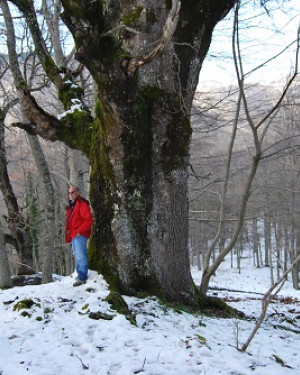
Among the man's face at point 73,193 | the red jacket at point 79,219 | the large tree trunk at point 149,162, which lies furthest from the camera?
the man's face at point 73,193

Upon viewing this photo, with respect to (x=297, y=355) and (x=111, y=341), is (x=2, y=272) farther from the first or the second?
(x=297, y=355)

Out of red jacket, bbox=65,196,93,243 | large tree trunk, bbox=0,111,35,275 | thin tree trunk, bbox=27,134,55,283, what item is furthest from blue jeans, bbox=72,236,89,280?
large tree trunk, bbox=0,111,35,275

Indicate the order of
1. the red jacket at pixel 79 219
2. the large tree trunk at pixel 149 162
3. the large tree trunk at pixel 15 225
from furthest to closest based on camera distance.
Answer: the large tree trunk at pixel 15 225 → the red jacket at pixel 79 219 → the large tree trunk at pixel 149 162

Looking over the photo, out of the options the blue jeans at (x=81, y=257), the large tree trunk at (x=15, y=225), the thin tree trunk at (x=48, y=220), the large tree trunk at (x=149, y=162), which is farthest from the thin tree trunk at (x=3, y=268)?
the large tree trunk at (x=149, y=162)

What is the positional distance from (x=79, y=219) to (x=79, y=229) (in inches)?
8.8

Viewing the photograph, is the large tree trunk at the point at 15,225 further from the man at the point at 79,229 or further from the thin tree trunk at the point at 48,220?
the man at the point at 79,229

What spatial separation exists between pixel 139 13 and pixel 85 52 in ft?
5.66

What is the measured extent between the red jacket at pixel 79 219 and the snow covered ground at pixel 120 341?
81 centimetres

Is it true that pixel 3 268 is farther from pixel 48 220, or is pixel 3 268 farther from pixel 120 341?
pixel 120 341

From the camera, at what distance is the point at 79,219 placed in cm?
545

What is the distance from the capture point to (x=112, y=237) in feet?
16.4

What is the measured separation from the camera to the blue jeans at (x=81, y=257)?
5.08m

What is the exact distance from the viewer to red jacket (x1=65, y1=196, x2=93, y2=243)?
5.27 meters

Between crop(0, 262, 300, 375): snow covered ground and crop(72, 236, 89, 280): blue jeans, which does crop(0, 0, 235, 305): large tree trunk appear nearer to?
crop(72, 236, 89, 280): blue jeans
